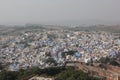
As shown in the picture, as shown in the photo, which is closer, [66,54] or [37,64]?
[37,64]

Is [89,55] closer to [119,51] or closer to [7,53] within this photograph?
[119,51]

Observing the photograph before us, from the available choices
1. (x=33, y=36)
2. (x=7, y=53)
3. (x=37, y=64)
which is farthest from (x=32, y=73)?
(x=33, y=36)

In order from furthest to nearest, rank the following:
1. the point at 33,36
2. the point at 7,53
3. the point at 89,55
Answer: the point at 33,36, the point at 7,53, the point at 89,55

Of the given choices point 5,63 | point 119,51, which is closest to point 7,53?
point 5,63

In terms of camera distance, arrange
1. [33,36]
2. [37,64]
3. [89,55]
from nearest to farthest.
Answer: [37,64] < [89,55] < [33,36]

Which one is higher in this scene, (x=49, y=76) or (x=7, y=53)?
(x=49, y=76)

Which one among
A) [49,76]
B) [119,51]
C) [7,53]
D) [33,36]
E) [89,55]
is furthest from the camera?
[33,36]

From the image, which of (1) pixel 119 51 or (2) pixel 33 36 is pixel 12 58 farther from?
(2) pixel 33 36

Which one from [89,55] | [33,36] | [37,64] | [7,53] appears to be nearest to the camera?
[37,64]

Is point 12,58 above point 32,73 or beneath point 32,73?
beneath
